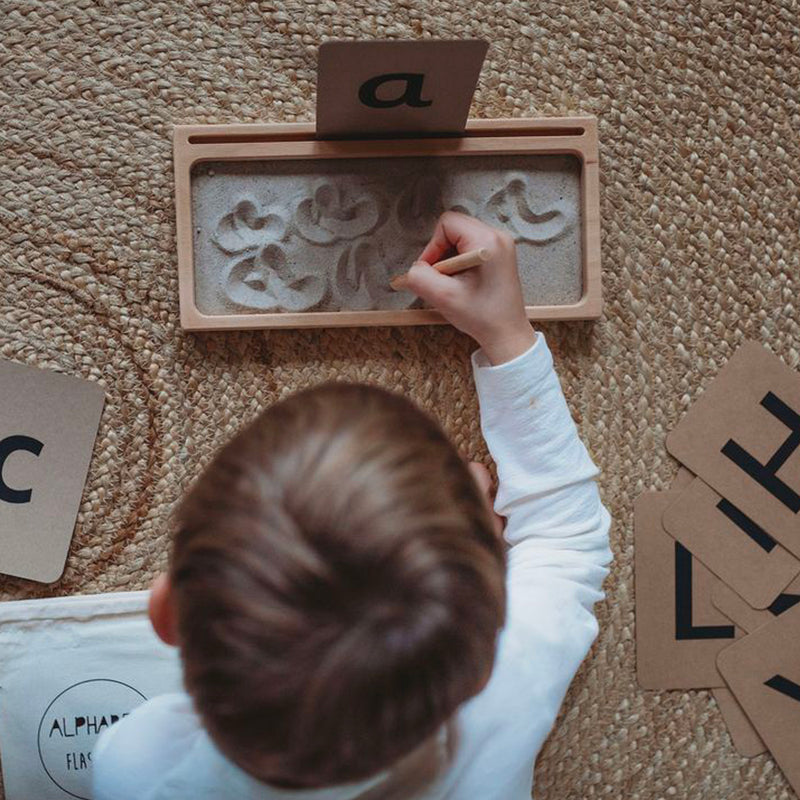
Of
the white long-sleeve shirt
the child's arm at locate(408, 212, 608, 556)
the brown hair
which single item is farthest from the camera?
the child's arm at locate(408, 212, 608, 556)

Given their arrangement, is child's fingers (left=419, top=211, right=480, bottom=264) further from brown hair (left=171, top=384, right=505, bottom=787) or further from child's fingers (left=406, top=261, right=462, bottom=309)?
brown hair (left=171, top=384, right=505, bottom=787)

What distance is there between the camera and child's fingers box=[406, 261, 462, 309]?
1.85 ft

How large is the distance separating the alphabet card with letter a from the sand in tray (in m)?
0.12

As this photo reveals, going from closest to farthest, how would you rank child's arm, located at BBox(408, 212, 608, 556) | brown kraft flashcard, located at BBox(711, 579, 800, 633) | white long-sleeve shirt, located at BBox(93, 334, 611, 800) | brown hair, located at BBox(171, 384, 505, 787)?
brown hair, located at BBox(171, 384, 505, 787)
white long-sleeve shirt, located at BBox(93, 334, 611, 800)
child's arm, located at BBox(408, 212, 608, 556)
brown kraft flashcard, located at BBox(711, 579, 800, 633)

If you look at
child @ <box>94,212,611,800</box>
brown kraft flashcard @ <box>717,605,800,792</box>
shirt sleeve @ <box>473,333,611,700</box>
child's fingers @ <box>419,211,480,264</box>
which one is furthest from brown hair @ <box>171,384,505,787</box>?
brown kraft flashcard @ <box>717,605,800,792</box>

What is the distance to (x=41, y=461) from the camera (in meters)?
0.61

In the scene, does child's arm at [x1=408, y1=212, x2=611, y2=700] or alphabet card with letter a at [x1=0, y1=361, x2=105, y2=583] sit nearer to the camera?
child's arm at [x1=408, y1=212, x2=611, y2=700]

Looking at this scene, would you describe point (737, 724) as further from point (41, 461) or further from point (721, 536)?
point (41, 461)

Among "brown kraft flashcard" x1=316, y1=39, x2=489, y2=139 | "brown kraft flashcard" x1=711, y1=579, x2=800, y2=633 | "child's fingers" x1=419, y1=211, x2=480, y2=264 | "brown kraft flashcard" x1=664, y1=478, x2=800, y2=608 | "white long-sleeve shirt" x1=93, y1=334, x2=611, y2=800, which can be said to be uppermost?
"brown kraft flashcard" x1=316, y1=39, x2=489, y2=139

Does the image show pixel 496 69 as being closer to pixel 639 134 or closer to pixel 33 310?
pixel 639 134

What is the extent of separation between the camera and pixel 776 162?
0.64m

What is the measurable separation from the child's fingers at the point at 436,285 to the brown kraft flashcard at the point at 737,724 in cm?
34

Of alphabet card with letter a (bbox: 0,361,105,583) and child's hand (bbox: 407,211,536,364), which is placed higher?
child's hand (bbox: 407,211,536,364)

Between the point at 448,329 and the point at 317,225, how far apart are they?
11 cm
